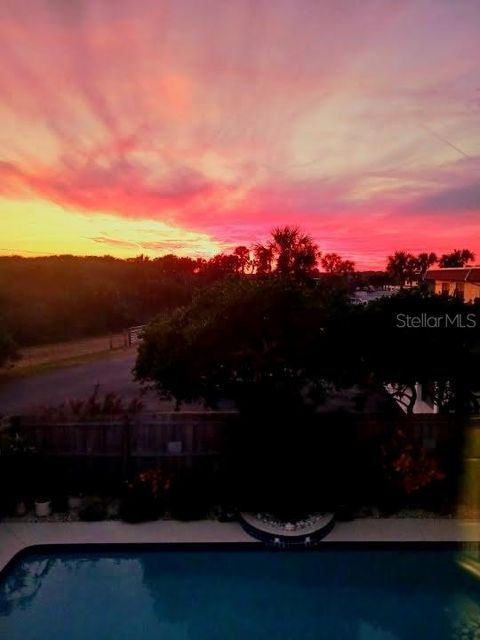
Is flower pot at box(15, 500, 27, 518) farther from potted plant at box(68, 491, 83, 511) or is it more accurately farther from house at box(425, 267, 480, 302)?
house at box(425, 267, 480, 302)

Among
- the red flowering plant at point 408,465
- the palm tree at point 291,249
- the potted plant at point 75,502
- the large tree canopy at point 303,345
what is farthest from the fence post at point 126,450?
the palm tree at point 291,249

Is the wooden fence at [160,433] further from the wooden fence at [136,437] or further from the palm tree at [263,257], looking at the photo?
the palm tree at [263,257]

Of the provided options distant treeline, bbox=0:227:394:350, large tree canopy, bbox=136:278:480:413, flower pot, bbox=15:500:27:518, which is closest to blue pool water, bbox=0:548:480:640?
flower pot, bbox=15:500:27:518

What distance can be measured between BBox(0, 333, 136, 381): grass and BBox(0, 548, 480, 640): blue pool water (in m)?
14.6

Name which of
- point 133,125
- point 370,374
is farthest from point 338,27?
point 370,374

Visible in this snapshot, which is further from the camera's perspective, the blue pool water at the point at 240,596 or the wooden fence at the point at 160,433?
the wooden fence at the point at 160,433

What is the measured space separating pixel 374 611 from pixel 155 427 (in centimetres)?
522

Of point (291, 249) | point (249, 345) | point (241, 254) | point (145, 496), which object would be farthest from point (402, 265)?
point (145, 496)

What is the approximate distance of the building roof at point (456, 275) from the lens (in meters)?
24.7

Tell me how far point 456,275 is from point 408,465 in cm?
2034

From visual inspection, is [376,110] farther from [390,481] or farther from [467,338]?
[390,481]

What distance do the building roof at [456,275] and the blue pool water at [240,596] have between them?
1934 centimetres

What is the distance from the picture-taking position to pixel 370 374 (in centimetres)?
1034

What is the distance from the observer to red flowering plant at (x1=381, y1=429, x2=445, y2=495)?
9367mm
